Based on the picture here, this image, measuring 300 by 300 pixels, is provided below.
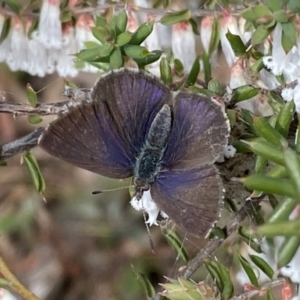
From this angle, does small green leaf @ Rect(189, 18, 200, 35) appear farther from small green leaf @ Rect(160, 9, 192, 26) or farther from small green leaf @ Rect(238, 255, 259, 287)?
small green leaf @ Rect(238, 255, 259, 287)

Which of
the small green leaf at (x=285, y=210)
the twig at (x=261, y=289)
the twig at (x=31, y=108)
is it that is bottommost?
the twig at (x=261, y=289)

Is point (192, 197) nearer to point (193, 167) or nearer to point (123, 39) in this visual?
point (193, 167)

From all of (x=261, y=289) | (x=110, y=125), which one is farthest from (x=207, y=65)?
(x=261, y=289)

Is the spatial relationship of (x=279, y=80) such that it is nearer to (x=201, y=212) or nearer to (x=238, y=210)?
(x=238, y=210)

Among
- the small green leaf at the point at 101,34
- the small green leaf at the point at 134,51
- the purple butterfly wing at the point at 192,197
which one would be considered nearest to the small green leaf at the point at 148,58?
the small green leaf at the point at 134,51

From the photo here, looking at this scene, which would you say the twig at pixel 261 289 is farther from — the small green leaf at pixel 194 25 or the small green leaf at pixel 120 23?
the small green leaf at pixel 194 25

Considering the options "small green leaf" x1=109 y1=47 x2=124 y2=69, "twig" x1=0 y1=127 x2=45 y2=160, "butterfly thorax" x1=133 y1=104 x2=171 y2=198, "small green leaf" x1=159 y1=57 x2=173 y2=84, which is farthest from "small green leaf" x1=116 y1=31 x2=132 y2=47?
"twig" x1=0 y1=127 x2=45 y2=160
